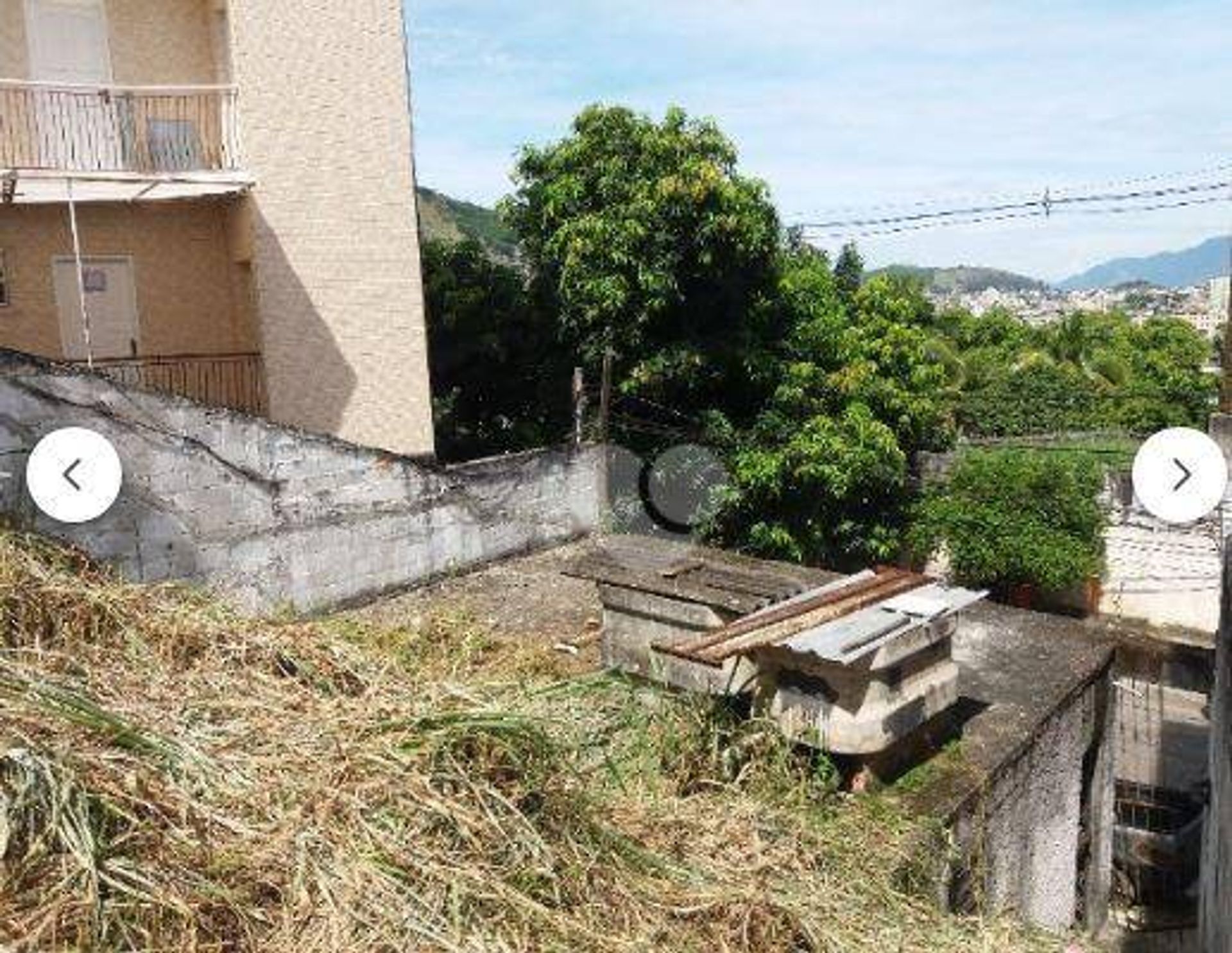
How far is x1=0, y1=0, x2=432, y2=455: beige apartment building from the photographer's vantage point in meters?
12.4

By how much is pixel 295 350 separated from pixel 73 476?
5.40 meters

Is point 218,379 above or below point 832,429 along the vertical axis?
above

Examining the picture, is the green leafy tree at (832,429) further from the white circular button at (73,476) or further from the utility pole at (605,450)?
the white circular button at (73,476)

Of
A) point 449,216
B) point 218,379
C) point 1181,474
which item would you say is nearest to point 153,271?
point 218,379

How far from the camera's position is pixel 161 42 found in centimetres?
1315

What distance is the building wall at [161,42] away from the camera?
42.3 ft

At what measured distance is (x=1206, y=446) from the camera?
848 centimetres

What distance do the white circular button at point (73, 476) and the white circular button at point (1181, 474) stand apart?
8.75m

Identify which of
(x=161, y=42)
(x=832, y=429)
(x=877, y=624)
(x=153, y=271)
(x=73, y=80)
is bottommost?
(x=877, y=624)

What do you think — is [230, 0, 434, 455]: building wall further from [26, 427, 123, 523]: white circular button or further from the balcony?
[26, 427, 123, 523]: white circular button

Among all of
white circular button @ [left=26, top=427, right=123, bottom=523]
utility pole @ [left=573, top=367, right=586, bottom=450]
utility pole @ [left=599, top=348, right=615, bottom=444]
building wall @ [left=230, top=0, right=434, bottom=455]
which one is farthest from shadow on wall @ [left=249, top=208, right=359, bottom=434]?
white circular button @ [left=26, top=427, right=123, bottom=523]

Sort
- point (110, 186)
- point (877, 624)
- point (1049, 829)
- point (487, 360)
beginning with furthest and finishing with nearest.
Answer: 1. point (487, 360)
2. point (110, 186)
3. point (1049, 829)
4. point (877, 624)

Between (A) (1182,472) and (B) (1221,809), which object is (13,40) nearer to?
(A) (1182,472)

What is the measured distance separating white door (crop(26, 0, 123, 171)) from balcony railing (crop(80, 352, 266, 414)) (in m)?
2.60
